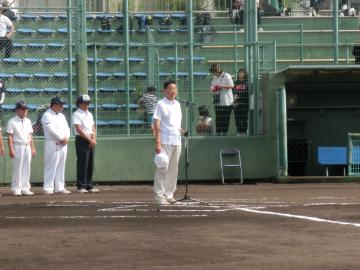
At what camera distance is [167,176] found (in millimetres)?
17609

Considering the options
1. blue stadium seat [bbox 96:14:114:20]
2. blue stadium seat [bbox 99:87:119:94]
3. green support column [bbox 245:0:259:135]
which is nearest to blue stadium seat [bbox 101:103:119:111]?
blue stadium seat [bbox 99:87:119:94]

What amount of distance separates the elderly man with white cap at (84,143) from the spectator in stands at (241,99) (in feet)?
15.3

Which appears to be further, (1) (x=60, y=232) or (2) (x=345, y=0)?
(2) (x=345, y=0)

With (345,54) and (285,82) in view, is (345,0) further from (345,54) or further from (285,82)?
(285,82)

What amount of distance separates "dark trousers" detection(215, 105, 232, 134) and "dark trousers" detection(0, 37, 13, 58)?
197 inches

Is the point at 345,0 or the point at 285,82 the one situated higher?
the point at 345,0

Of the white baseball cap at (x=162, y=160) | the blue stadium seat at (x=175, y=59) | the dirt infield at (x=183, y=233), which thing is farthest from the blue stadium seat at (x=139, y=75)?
the white baseball cap at (x=162, y=160)

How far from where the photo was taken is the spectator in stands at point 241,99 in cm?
2591

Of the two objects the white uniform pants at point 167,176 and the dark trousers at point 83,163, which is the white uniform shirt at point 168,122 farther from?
the dark trousers at point 83,163

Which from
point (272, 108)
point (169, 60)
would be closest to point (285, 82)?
point (272, 108)

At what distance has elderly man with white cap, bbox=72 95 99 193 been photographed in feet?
72.9

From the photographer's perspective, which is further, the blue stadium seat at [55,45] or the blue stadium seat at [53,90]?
the blue stadium seat at [55,45]

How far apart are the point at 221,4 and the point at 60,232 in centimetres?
1649

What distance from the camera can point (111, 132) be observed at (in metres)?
25.7
